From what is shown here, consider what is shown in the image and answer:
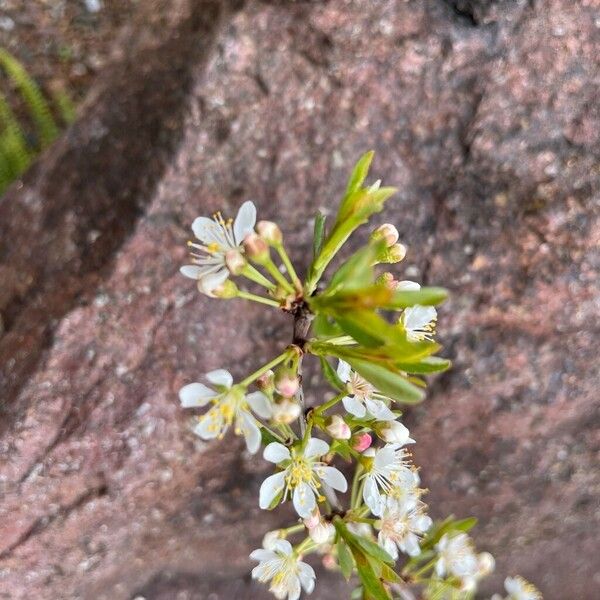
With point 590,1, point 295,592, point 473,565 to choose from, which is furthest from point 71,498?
point 590,1

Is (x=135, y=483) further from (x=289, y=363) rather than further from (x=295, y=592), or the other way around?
(x=289, y=363)

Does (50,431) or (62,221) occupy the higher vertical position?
(62,221)

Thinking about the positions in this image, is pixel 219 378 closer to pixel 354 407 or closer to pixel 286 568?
pixel 354 407

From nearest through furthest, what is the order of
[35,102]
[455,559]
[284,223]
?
1. [455,559]
2. [284,223]
3. [35,102]

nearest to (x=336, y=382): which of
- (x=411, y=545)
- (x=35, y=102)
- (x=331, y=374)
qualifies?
(x=331, y=374)

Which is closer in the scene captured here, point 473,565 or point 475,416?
point 473,565

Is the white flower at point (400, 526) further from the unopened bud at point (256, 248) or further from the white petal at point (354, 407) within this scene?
the unopened bud at point (256, 248)

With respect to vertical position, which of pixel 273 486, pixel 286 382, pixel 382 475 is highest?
pixel 286 382
